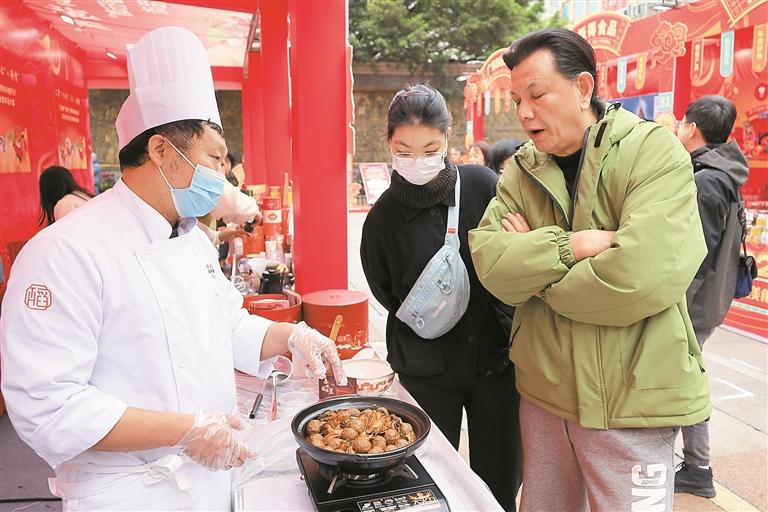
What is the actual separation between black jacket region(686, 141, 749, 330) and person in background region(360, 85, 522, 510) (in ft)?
4.65

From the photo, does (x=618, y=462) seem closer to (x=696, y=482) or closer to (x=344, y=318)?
(x=344, y=318)

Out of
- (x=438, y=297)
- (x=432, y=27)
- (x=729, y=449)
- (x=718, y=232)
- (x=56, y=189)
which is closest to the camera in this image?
(x=438, y=297)

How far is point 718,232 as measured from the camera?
294 centimetres

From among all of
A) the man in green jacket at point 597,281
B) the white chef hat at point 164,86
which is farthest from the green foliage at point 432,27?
the white chef hat at point 164,86

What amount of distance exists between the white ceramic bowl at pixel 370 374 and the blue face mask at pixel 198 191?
816mm

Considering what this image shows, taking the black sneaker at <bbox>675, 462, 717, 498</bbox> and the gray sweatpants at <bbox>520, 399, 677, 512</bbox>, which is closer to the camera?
the gray sweatpants at <bbox>520, 399, 677, 512</bbox>

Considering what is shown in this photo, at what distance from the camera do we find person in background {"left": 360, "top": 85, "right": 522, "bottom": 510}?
207cm

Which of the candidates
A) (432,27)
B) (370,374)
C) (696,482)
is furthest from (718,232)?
(432,27)

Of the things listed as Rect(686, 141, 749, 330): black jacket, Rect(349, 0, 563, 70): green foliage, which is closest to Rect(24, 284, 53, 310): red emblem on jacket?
Rect(686, 141, 749, 330): black jacket

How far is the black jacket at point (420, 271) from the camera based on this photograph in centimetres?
208

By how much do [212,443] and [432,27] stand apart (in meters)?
21.4

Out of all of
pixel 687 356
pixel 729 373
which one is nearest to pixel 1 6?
pixel 687 356

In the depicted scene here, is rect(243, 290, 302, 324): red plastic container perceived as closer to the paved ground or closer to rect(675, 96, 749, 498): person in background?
the paved ground

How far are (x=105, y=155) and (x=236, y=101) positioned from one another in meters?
4.53
